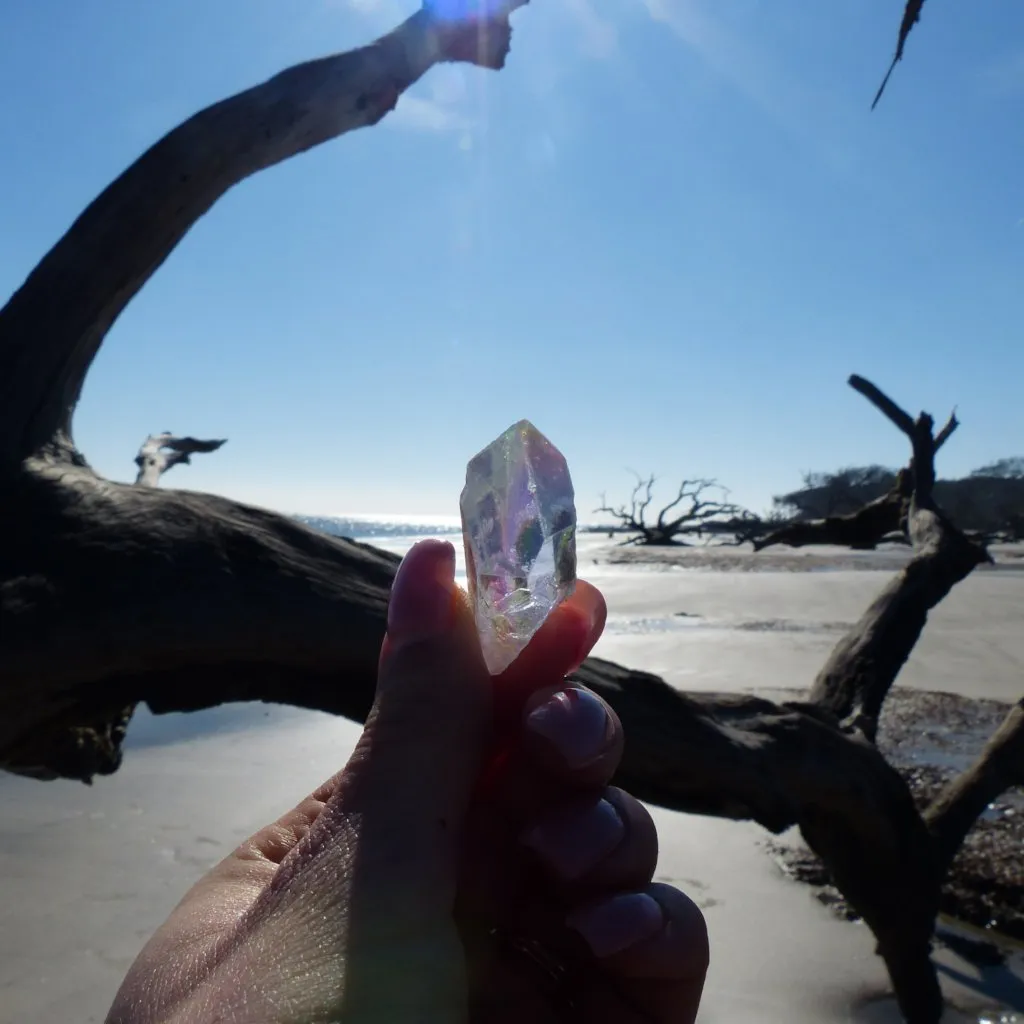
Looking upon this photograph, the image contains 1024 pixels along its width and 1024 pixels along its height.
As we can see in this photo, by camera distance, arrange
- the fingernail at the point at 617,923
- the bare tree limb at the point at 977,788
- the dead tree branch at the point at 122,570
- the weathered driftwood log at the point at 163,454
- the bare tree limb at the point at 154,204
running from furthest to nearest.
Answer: the weathered driftwood log at the point at 163,454
the bare tree limb at the point at 977,788
the bare tree limb at the point at 154,204
the dead tree branch at the point at 122,570
the fingernail at the point at 617,923

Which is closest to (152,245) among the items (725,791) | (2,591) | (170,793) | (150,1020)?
(2,591)

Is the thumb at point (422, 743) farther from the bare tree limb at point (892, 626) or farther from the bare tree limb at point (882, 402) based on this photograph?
the bare tree limb at point (882, 402)

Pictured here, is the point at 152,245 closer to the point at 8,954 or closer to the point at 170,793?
the point at 8,954

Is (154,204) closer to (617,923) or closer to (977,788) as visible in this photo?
(617,923)

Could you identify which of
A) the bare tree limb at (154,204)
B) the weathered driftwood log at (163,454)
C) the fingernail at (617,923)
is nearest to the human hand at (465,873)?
the fingernail at (617,923)

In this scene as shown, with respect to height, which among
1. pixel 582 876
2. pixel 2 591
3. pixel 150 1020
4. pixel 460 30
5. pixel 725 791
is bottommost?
pixel 725 791

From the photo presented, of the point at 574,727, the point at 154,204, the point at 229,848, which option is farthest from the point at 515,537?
the point at 229,848

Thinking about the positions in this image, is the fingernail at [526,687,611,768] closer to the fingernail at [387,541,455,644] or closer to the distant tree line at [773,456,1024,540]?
the fingernail at [387,541,455,644]
